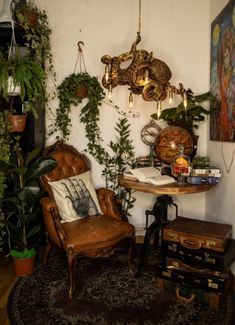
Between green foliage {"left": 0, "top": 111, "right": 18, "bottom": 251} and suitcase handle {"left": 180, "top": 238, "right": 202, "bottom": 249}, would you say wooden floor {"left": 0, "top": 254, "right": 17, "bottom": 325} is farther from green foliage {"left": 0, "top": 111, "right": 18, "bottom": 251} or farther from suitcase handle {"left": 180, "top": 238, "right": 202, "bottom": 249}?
suitcase handle {"left": 180, "top": 238, "right": 202, "bottom": 249}

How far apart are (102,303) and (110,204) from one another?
3.06 feet

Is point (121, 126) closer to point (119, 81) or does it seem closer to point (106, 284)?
point (119, 81)

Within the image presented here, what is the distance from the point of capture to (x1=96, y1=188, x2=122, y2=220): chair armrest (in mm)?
2803

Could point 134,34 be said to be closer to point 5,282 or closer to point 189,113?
point 189,113

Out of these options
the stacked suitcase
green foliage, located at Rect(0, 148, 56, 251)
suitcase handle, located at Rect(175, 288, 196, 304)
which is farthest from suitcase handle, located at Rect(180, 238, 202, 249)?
green foliage, located at Rect(0, 148, 56, 251)

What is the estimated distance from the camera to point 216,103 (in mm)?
2789

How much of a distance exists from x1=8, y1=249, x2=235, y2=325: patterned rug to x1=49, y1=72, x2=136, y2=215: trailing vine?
1050 mm

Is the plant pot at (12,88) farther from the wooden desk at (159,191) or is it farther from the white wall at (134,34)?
the wooden desk at (159,191)

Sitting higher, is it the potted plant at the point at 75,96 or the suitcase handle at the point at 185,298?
the potted plant at the point at 75,96

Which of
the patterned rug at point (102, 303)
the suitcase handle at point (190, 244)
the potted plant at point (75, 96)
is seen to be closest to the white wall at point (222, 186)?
the suitcase handle at point (190, 244)

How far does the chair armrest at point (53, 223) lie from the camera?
231 cm

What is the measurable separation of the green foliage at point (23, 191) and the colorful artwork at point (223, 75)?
1.59 m

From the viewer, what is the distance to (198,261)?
2.16 meters

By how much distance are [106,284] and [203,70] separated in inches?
96.0
